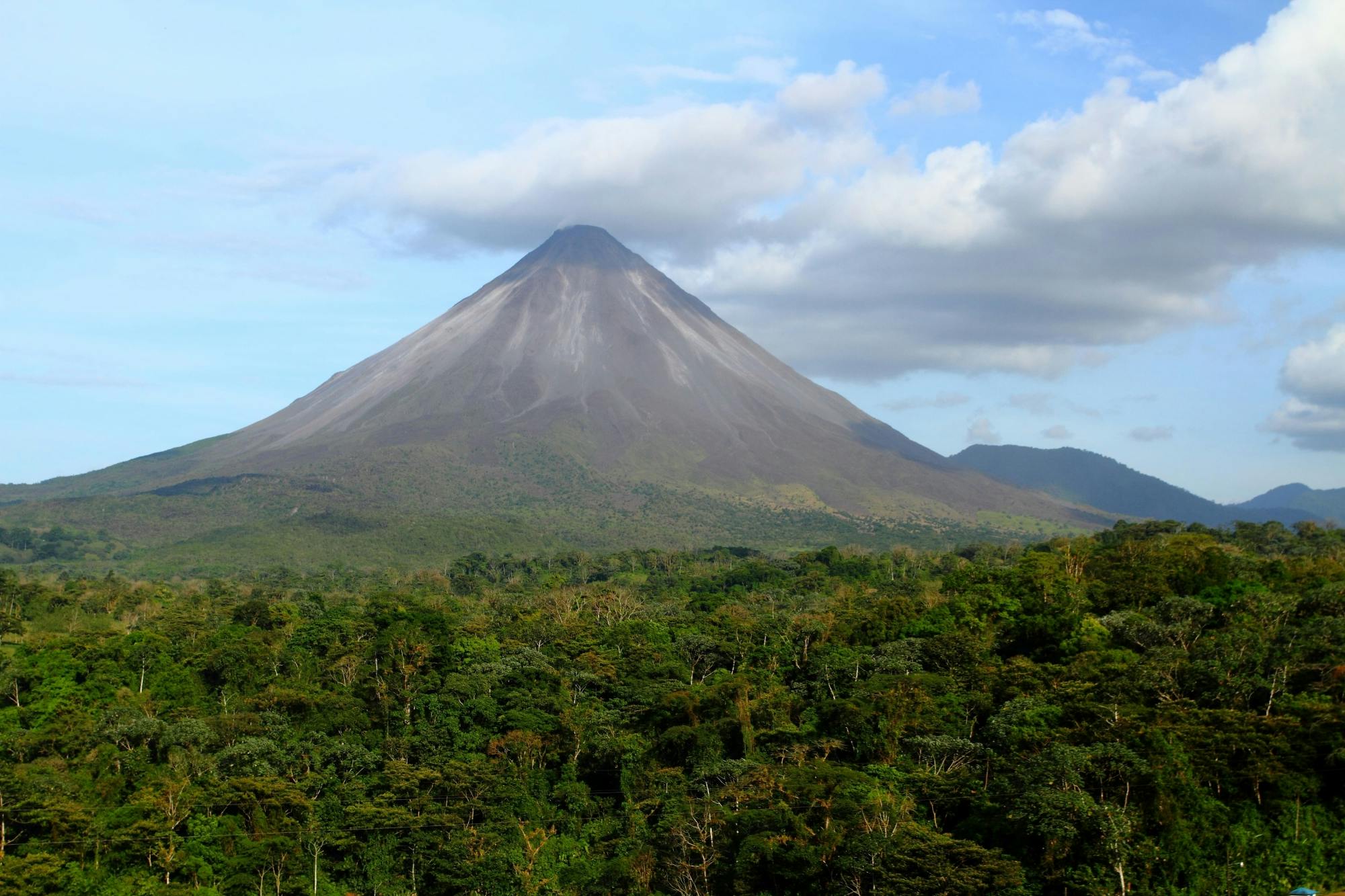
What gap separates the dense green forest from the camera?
74.5ft

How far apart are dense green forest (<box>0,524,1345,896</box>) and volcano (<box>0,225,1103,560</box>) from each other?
2206 inches

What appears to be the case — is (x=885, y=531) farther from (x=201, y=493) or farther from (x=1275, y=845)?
(x=1275, y=845)

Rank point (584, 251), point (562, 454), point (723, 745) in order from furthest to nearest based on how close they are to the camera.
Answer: point (584, 251), point (562, 454), point (723, 745)

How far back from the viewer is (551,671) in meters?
34.2

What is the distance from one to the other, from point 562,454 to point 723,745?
316 feet

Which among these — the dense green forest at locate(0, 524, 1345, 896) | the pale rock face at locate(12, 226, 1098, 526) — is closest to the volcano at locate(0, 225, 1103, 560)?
the pale rock face at locate(12, 226, 1098, 526)

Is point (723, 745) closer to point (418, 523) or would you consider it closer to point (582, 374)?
point (418, 523)

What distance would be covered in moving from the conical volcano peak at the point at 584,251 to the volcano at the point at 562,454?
0.37 meters

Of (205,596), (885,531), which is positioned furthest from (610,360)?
(205,596)

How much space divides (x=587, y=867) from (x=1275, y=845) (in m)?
13.4

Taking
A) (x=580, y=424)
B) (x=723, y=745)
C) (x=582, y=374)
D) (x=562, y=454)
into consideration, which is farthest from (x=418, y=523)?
(x=723, y=745)

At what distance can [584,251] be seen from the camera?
168 m

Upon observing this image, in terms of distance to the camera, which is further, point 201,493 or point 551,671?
point 201,493

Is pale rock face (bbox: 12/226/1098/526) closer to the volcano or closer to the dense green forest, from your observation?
the volcano
